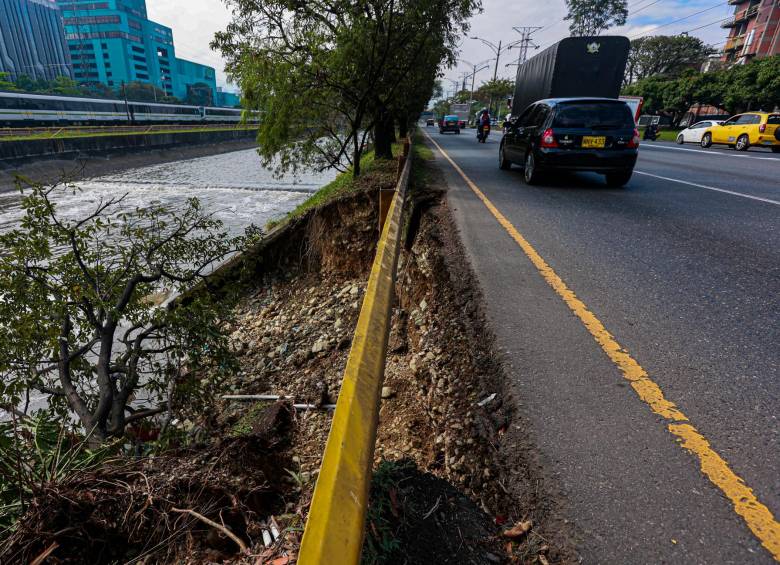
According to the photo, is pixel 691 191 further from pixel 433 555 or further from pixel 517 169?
pixel 433 555

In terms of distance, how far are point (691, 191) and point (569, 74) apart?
878 centimetres

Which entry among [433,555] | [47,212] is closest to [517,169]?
[47,212]

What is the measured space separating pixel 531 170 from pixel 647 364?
6.95m

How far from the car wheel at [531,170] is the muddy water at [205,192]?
29.4 feet

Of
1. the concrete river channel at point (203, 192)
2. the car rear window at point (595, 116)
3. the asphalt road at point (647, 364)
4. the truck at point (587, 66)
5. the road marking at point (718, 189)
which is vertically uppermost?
the truck at point (587, 66)

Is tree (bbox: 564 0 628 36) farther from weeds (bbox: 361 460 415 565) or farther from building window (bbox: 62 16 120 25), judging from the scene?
building window (bbox: 62 16 120 25)

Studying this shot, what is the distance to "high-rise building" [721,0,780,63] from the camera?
49250mm

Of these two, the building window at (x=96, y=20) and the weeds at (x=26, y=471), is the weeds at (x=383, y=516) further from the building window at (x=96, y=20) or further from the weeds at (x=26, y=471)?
the building window at (x=96, y=20)

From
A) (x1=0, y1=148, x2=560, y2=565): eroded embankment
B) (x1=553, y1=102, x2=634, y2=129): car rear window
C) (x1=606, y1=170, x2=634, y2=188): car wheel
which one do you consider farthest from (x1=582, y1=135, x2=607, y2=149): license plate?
(x1=0, y1=148, x2=560, y2=565): eroded embankment

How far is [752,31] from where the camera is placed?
53.4 metres

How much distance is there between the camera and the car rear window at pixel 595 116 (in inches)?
317

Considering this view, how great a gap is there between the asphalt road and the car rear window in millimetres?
2603

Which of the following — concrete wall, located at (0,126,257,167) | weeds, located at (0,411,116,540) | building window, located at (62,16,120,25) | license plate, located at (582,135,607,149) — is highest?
building window, located at (62,16,120,25)

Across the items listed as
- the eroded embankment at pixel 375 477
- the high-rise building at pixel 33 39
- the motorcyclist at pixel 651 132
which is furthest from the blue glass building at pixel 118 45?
the eroded embankment at pixel 375 477
